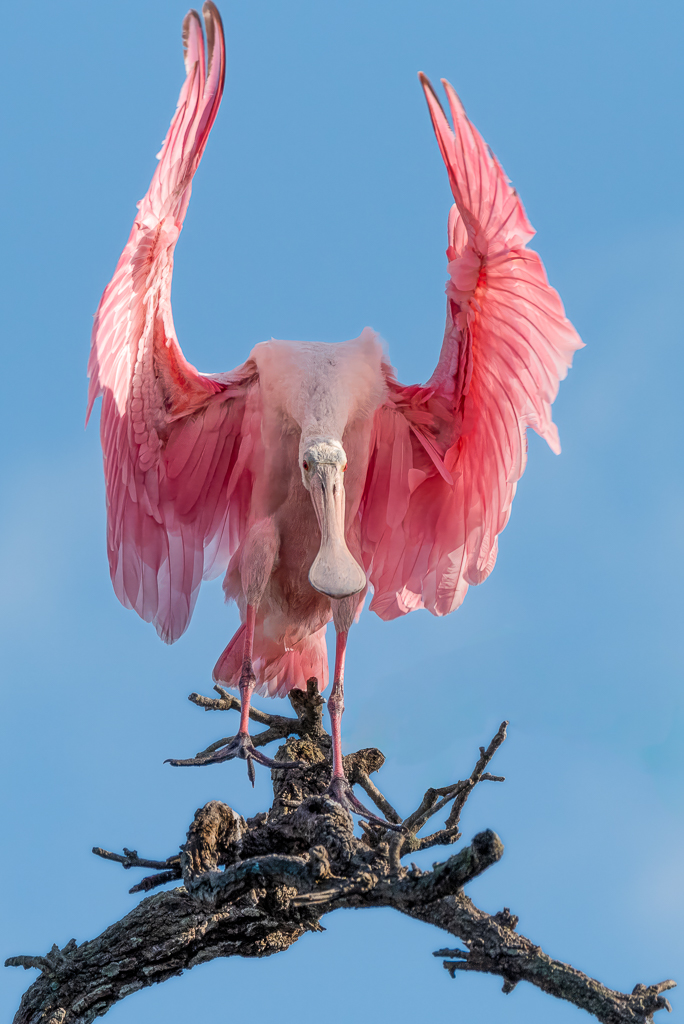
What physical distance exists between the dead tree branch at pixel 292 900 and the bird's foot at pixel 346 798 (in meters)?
0.18

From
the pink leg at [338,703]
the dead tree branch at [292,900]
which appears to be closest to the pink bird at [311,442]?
the pink leg at [338,703]

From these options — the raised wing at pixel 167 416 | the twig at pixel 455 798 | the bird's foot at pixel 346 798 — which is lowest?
the twig at pixel 455 798

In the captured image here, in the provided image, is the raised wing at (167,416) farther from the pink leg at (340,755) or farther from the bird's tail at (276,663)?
the pink leg at (340,755)

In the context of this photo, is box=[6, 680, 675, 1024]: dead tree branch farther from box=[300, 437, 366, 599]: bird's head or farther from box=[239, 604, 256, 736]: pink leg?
box=[300, 437, 366, 599]: bird's head

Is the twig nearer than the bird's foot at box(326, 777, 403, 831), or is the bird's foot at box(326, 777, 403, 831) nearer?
the twig

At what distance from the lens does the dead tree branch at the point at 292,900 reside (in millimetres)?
4719

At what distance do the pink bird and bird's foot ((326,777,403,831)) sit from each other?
0.01 metres

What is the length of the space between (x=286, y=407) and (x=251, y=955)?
2935mm

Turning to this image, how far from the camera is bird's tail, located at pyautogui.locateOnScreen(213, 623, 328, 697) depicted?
7152 mm

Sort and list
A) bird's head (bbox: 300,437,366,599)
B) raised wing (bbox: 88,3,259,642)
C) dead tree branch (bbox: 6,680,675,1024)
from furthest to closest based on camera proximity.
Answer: raised wing (bbox: 88,3,259,642)
bird's head (bbox: 300,437,366,599)
dead tree branch (bbox: 6,680,675,1024)

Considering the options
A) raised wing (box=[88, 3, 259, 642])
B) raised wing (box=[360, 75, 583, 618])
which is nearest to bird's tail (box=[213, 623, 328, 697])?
raised wing (box=[88, 3, 259, 642])

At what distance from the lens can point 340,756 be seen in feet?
19.9

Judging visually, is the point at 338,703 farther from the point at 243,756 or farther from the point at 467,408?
the point at 467,408

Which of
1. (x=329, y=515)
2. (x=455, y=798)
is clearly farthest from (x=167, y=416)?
(x=455, y=798)
